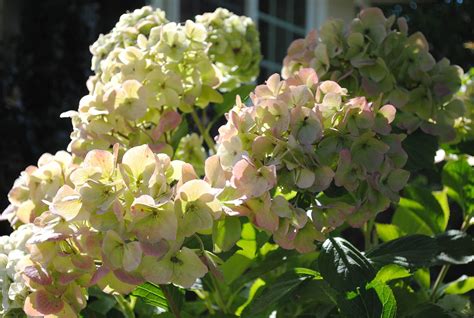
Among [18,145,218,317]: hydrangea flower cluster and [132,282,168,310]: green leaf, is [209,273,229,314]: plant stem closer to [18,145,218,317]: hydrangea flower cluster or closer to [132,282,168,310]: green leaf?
[132,282,168,310]: green leaf

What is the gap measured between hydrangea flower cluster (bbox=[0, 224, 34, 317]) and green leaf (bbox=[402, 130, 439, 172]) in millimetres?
638

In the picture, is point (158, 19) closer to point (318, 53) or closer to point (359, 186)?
point (318, 53)

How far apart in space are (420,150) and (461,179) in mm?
254

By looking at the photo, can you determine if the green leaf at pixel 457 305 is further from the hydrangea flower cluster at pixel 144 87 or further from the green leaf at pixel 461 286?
the hydrangea flower cluster at pixel 144 87

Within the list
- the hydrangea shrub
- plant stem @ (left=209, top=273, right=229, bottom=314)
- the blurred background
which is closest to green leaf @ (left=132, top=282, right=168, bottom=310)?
the hydrangea shrub

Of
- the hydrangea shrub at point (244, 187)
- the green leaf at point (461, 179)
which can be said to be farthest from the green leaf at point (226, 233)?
the green leaf at point (461, 179)

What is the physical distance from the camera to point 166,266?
1040mm

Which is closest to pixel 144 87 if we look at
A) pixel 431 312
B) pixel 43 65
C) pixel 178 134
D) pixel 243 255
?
pixel 178 134

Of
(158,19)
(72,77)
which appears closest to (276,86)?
(158,19)

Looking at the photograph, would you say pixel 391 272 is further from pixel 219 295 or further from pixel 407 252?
pixel 219 295

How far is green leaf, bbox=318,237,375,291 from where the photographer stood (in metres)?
1.15

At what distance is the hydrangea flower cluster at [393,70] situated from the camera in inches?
56.9

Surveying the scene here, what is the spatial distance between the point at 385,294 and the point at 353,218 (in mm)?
133

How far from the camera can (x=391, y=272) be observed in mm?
1263
